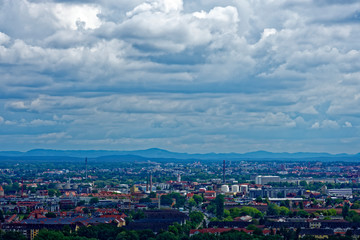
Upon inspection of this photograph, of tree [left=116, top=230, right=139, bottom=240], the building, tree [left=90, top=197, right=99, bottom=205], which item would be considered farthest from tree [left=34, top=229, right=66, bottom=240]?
the building

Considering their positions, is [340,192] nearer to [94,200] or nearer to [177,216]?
[94,200]

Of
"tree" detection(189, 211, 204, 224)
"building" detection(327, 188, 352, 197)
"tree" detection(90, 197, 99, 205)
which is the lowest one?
"tree" detection(189, 211, 204, 224)

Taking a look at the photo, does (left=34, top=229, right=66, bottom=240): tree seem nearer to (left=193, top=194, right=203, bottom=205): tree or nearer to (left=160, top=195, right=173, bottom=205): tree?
(left=160, top=195, right=173, bottom=205): tree

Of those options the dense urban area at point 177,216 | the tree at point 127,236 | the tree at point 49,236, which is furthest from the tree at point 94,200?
the tree at point 49,236

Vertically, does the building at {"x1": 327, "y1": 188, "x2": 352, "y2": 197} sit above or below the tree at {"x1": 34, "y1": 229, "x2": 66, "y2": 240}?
above

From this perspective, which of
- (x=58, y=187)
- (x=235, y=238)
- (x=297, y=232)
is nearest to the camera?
(x=235, y=238)

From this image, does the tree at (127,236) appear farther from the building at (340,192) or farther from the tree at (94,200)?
the building at (340,192)

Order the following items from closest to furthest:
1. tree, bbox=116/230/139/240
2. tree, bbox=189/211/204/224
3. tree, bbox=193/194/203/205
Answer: tree, bbox=116/230/139/240
tree, bbox=189/211/204/224
tree, bbox=193/194/203/205

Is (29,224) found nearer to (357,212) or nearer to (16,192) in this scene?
(357,212)

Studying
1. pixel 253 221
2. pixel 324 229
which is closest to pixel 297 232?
pixel 324 229

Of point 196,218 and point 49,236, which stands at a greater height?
point 196,218

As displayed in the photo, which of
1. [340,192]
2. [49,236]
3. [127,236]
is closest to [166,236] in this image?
[127,236]
